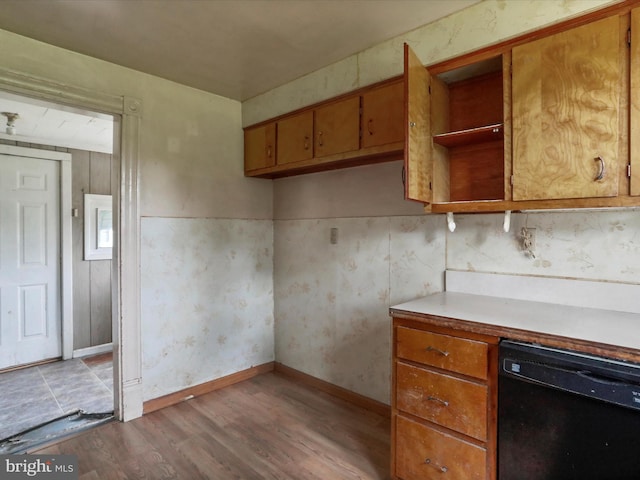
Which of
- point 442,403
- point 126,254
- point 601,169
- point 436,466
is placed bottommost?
point 436,466

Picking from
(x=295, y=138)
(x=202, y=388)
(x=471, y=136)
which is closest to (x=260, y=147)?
(x=295, y=138)

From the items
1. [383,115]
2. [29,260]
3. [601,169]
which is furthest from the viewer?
[29,260]

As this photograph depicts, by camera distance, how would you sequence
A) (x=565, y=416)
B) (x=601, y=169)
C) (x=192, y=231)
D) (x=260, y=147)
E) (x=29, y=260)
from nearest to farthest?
1. (x=565, y=416)
2. (x=601, y=169)
3. (x=192, y=231)
4. (x=260, y=147)
5. (x=29, y=260)

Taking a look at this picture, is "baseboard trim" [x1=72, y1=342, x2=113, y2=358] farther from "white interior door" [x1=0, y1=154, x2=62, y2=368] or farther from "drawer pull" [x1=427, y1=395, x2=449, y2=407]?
"drawer pull" [x1=427, y1=395, x2=449, y2=407]

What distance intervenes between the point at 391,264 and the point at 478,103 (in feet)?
3.64

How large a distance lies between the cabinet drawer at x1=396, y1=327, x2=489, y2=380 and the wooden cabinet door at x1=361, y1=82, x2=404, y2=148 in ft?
3.70

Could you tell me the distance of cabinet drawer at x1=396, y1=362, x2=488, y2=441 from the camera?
58.2 inches

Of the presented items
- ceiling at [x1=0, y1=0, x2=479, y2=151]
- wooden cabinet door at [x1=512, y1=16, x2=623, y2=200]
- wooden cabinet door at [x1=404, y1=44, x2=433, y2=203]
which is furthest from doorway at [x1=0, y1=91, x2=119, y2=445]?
wooden cabinet door at [x1=512, y1=16, x2=623, y2=200]

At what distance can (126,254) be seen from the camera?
2494 mm

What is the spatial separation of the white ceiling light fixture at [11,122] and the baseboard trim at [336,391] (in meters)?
3.10

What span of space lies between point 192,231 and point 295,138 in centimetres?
108

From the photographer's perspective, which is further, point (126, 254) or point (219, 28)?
point (126, 254)

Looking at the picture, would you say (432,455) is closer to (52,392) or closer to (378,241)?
(378,241)

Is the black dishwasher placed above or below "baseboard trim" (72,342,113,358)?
above
